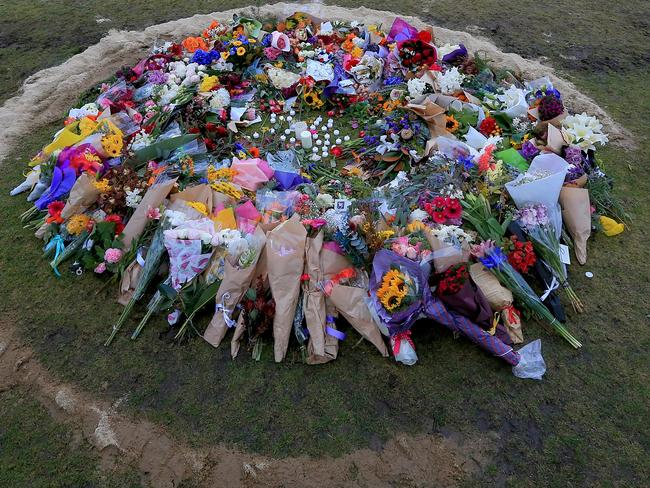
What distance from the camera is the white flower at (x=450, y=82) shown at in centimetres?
580

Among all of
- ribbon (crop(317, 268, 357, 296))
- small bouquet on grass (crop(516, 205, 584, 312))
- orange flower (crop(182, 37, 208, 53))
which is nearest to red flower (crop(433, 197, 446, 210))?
small bouquet on grass (crop(516, 205, 584, 312))

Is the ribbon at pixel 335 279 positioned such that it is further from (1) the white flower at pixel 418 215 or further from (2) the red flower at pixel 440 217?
(2) the red flower at pixel 440 217

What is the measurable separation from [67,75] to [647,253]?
317 inches

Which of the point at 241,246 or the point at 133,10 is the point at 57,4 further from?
the point at 241,246

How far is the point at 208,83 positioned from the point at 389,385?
466cm

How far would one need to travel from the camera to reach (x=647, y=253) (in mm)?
4449

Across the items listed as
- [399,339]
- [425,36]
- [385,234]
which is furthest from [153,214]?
[425,36]

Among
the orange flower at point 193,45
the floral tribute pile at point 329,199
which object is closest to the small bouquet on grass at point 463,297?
the floral tribute pile at point 329,199

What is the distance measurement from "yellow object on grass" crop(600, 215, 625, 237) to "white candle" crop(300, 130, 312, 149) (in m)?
3.34

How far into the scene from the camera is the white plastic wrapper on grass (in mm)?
3547

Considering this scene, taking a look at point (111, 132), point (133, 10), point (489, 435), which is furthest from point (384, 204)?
point (133, 10)

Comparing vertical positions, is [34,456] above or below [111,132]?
below

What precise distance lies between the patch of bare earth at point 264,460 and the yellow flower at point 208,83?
4.28m

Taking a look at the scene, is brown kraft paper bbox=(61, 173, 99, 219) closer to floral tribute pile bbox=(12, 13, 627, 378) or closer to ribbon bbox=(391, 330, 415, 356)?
floral tribute pile bbox=(12, 13, 627, 378)
